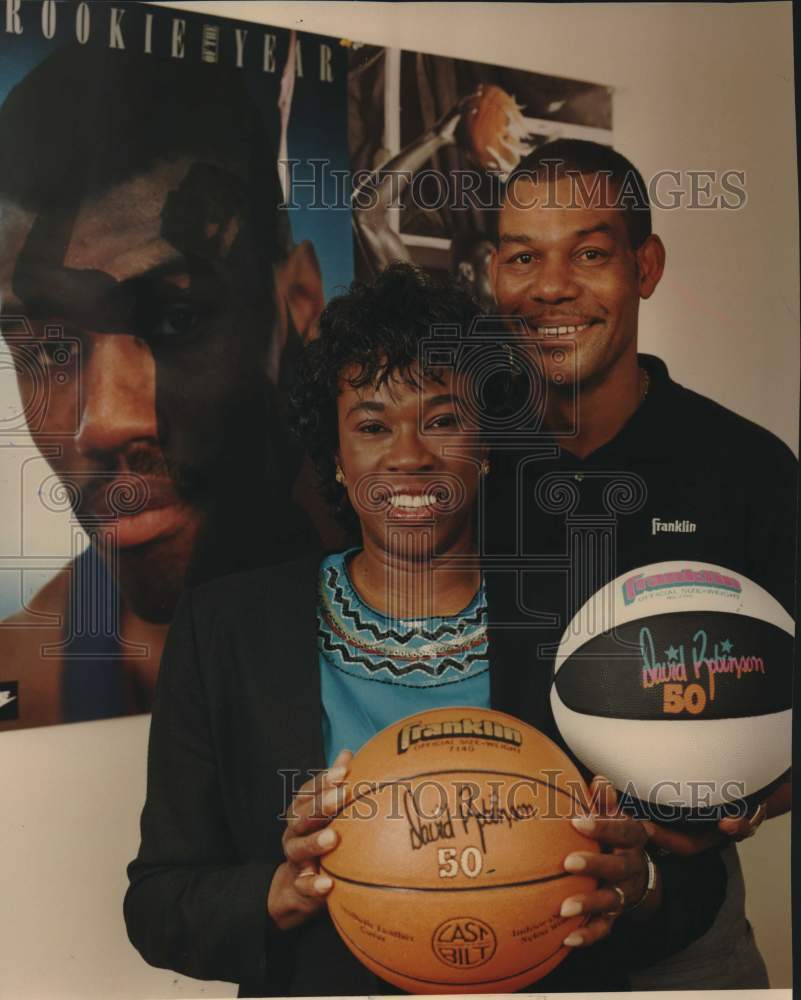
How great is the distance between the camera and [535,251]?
5.42 feet

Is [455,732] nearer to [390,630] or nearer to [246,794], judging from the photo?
[390,630]

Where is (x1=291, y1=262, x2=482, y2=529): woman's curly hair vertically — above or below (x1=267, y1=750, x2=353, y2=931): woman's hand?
above

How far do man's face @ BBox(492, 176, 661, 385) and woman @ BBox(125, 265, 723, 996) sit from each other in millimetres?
135

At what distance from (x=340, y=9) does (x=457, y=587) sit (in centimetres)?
98

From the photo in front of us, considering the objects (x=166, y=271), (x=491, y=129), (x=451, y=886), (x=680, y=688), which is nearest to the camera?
(x=451, y=886)

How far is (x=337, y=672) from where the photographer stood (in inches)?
60.3

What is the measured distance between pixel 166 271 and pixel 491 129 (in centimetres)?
59

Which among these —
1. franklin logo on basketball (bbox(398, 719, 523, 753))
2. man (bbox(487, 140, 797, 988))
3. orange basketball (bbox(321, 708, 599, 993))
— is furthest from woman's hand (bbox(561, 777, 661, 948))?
man (bbox(487, 140, 797, 988))

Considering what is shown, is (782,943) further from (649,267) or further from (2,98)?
(2,98)

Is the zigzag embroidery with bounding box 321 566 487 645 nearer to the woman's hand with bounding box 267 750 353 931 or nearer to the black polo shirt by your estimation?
the black polo shirt

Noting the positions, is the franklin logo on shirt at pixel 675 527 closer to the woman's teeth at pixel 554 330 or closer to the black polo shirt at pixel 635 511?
the black polo shirt at pixel 635 511

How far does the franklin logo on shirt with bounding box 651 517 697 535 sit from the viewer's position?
1634 millimetres
